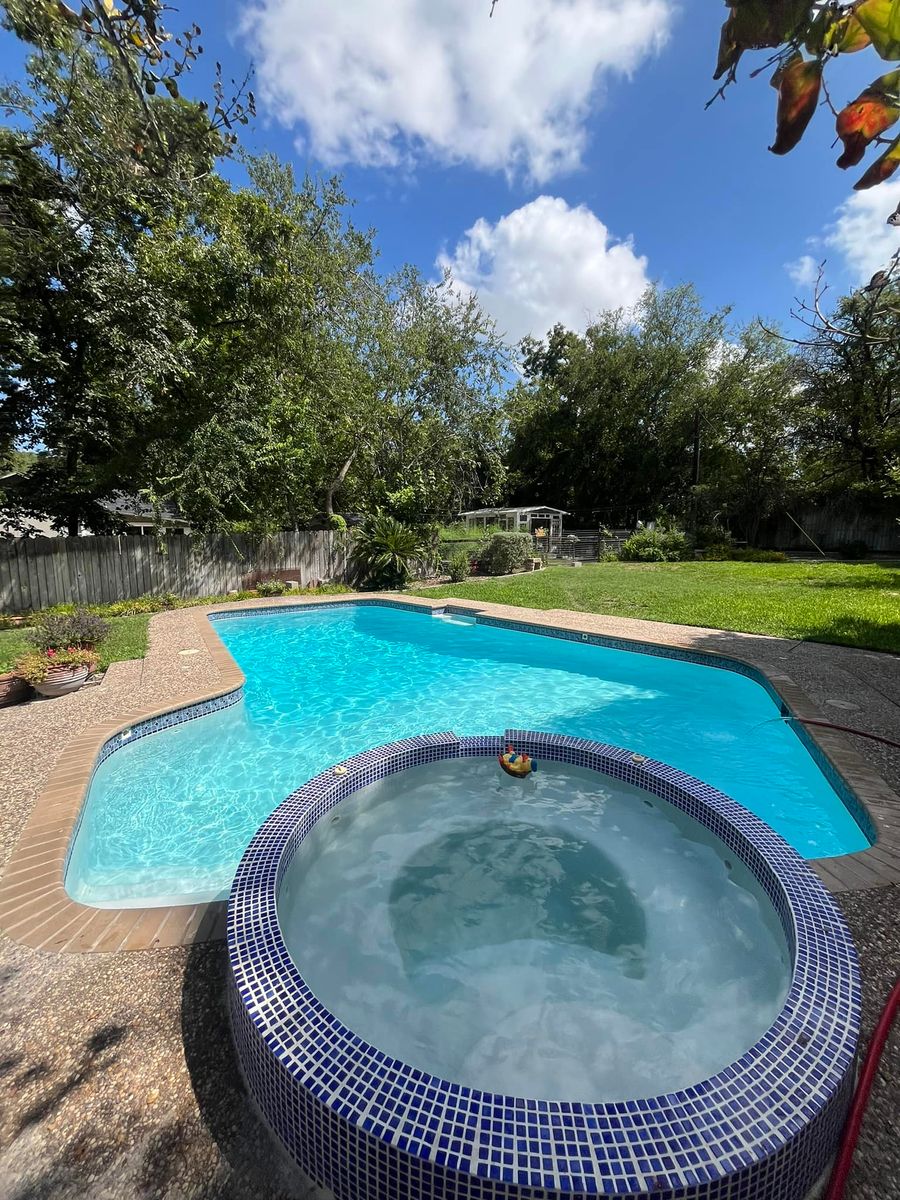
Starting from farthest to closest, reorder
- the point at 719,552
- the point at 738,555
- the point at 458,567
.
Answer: the point at 719,552 → the point at 738,555 → the point at 458,567

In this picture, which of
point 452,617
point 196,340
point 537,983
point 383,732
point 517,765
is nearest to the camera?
point 537,983

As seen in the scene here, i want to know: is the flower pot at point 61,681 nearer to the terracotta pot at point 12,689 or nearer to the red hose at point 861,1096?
the terracotta pot at point 12,689

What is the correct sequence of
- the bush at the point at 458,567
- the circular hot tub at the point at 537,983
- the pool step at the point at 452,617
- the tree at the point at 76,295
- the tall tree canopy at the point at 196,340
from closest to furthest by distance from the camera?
the circular hot tub at the point at 537,983 → the tree at the point at 76,295 → the tall tree canopy at the point at 196,340 → the pool step at the point at 452,617 → the bush at the point at 458,567

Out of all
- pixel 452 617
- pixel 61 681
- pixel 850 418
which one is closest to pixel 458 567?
pixel 452 617

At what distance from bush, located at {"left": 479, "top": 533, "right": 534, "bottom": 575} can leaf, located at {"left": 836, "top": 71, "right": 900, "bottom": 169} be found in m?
16.7

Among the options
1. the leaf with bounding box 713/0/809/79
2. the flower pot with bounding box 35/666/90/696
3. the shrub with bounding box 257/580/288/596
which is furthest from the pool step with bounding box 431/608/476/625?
the leaf with bounding box 713/0/809/79

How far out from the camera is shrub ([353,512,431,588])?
14.3 meters

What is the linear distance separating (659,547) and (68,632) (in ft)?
62.1

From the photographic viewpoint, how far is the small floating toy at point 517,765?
4.04 meters

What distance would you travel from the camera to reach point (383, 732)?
5.66 metres

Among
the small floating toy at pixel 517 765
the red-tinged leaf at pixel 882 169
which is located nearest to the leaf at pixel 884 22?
the red-tinged leaf at pixel 882 169

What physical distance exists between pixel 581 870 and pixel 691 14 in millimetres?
4078

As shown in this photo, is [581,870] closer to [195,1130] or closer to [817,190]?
[195,1130]

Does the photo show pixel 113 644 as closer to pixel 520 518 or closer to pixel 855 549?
pixel 520 518
